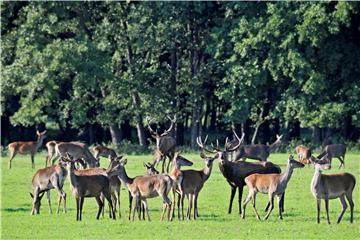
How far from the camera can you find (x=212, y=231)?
15.6 meters

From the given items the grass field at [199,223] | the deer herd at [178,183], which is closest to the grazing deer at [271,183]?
the deer herd at [178,183]

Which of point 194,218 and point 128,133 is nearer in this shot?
point 194,218

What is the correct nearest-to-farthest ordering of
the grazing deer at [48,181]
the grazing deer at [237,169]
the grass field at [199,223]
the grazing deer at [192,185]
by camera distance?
the grass field at [199,223] < the grazing deer at [192,185] < the grazing deer at [48,181] < the grazing deer at [237,169]

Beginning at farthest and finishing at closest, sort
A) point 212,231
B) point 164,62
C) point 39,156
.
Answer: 1. point 164,62
2. point 39,156
3. point 212,231

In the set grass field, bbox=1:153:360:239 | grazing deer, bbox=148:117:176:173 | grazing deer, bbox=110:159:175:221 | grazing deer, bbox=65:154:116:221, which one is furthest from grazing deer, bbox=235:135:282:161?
grazing deer, bbox=65:154:116:221

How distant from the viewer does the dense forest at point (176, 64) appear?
36.3 meters

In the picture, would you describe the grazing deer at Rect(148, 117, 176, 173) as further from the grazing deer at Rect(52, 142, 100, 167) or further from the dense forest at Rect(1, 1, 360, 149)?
the dense forest at Rect(1, 1, 360, 149)

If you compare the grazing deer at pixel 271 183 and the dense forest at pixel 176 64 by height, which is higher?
the dense forest at pixel 176 64

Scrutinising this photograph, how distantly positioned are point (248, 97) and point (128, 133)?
903cm

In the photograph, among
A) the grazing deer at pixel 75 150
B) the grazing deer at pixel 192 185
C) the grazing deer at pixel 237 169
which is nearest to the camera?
the grazing deer at pixel 192 185

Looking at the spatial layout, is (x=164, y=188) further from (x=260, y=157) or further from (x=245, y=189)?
(x=260, y=157)

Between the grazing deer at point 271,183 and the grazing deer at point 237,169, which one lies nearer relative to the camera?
the grazing deer at point 271,183

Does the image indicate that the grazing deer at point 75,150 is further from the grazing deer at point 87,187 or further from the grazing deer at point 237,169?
the grazing deer at point 87,187

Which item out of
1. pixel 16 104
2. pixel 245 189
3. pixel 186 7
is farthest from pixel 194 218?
pixel 16 104
